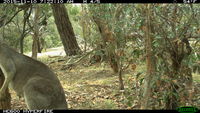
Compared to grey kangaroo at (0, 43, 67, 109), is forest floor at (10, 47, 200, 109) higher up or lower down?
lower down

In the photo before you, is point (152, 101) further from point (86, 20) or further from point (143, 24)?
point (86, 20)

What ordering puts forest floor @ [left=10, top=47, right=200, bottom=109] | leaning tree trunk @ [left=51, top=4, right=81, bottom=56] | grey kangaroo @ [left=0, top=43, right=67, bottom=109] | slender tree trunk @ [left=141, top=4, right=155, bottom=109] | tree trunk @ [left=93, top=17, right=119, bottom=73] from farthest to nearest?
leaning tree trunk @ [left=51, top=4, right=81, bottom=56] < tree trunk @ [left=93, top=17, right=119, bottom=73] < forest floor @ [left=10, top=47, right=200, bottom=109] < grey kangaroo @ [left=0, top=43, right=67, bottom=109] < slender tree trunk @ [left=141, top=4, right=155, bottom=109]

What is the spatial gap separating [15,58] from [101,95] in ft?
6.70

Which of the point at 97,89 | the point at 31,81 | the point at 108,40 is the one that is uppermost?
the point at 108,40

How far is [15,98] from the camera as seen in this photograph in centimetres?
691

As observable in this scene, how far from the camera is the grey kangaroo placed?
14.7ft

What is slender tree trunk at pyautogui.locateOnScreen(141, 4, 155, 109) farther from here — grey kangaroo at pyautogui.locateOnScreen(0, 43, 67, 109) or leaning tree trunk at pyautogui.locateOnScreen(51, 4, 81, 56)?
leaning tree trunk at pyautogui.locateOnScreen(51, 4, 81, 56)

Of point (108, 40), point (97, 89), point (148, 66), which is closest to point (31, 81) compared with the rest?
point (148, 66)

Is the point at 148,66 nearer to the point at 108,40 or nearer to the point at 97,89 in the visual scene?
the point at 108,40

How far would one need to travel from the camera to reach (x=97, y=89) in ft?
22.6

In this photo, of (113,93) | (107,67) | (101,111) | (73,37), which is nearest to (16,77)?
(101,111)

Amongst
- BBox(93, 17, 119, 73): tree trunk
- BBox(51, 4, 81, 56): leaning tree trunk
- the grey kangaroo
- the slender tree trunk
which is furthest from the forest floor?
BBox(51, 4, 81, 56): leaning tree trunk

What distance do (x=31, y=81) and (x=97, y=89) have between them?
2.45 m

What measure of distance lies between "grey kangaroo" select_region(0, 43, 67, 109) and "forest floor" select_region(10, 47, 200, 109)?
41.7 inches
